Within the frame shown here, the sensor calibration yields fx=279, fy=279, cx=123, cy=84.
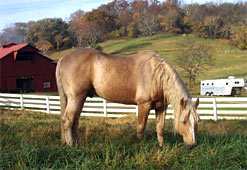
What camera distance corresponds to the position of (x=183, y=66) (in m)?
28.9

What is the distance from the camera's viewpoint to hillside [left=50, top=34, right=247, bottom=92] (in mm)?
37303

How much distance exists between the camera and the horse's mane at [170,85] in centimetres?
402

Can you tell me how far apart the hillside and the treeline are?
3.06m

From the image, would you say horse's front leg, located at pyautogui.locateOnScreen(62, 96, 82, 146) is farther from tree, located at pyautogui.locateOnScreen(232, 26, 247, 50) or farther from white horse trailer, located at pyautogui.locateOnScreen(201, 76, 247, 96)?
tree, located at pyautogui.locateOnScreen(232, 26, 247, 50)

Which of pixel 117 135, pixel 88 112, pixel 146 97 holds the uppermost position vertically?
pixel 146 97

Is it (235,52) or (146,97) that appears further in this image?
(235,52)

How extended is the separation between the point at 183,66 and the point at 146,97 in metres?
25.5

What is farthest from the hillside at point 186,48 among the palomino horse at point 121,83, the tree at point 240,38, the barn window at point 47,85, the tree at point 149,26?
the palomino horse at point 121,83

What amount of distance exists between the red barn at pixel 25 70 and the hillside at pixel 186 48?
1545 centimetres

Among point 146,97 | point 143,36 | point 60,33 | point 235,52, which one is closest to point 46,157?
point 146,97

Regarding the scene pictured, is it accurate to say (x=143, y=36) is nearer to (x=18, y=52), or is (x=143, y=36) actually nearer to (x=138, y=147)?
(x=18, y=52)

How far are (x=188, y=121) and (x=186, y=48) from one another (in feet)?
130

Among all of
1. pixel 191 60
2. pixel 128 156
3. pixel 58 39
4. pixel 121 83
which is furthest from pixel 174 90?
pixel 58 39

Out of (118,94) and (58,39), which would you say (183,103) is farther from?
(58,39)
